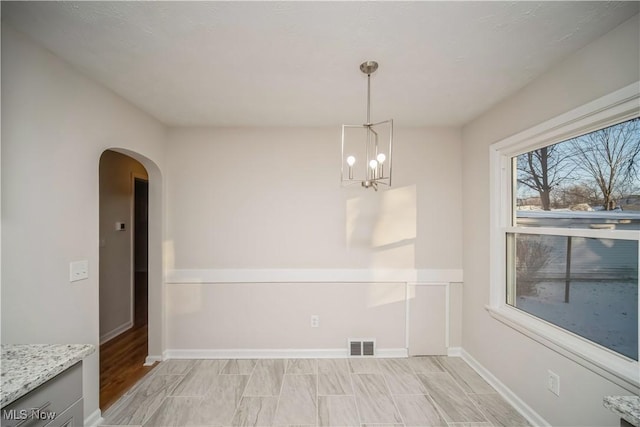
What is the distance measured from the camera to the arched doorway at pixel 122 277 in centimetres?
277

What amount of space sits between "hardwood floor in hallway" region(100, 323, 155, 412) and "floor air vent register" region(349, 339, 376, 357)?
2069mm

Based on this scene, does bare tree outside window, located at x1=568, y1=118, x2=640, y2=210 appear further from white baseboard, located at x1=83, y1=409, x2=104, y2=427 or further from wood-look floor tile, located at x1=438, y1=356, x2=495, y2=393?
white baseboard, located at x1=83, y1=409, x2=104, y2=427

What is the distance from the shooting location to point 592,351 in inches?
65.0

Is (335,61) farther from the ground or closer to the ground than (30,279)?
farther from the ground

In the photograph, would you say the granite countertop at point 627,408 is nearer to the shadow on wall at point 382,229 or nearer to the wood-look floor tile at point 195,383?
the shadow on wall at point 382,229

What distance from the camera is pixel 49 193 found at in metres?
1.69

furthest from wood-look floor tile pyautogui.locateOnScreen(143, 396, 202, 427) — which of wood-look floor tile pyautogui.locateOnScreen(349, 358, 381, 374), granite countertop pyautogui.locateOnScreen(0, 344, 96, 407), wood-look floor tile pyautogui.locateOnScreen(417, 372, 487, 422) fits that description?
wood-look floor tile pyautogui.locateOnScreen(417, 372, 487, 422)

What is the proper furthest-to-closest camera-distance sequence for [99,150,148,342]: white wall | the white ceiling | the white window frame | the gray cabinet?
[99,150,148,342]: white wall → the white window frame → the white ceiling → the gray cabinet

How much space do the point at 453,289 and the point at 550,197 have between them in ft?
4.60

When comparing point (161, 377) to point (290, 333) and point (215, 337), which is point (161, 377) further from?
point (290, 333)

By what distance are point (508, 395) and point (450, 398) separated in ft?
1.53

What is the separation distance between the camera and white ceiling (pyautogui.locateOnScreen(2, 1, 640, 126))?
136 centimetres

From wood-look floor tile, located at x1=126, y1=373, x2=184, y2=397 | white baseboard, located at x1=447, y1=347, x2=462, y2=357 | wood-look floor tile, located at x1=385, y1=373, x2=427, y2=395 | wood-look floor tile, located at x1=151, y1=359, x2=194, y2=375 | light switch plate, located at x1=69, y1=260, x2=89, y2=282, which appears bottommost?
wood-look floor tile, located at x1=151, y1=359, x2=194, y2=375

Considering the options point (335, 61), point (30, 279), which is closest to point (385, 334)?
point (335, 61)
